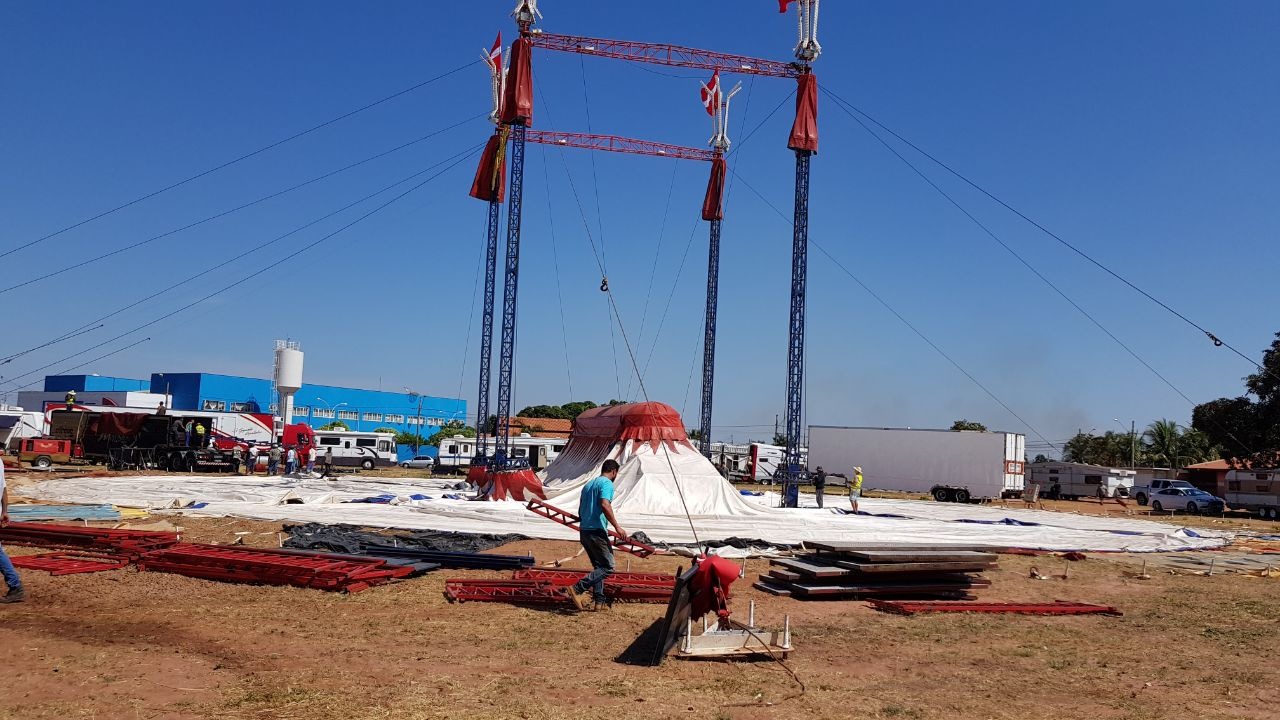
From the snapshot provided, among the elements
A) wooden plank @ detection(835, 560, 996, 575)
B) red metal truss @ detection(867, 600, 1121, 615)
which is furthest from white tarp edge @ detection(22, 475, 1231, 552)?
red metal truss @ detection(867, 600, 1121, 615)

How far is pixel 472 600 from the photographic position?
10.5 m

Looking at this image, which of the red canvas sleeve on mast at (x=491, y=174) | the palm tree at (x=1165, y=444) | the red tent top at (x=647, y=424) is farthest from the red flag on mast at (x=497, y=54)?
the palm tree at (x=1165, y=444)

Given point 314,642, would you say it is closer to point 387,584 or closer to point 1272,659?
point 387,584

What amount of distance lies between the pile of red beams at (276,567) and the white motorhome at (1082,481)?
48432 millimetres

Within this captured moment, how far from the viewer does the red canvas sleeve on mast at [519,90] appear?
33.8m

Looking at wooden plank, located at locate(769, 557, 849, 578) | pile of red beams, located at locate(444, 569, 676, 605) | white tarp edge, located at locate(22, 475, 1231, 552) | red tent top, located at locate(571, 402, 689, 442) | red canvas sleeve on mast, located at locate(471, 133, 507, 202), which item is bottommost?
white tarp edge, located at locate(22, 475, 1231, 552)

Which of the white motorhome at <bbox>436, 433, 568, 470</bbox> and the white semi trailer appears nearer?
the white semi trailer

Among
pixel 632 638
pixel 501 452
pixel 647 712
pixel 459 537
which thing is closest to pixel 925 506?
pixel 501 452

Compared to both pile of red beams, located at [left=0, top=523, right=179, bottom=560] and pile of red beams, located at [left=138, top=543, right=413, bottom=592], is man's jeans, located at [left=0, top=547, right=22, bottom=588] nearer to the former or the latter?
pile of red beams, located at [left=138, top=543, right=413, bottom=592]

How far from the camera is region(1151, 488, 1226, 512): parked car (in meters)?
41.0

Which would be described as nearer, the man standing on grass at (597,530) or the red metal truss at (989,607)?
the man standing on grass at (597,530)

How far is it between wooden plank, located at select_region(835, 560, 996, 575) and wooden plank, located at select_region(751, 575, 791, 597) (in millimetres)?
888

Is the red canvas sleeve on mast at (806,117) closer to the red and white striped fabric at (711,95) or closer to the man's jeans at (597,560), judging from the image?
the red and white striped fabric at (711,95)

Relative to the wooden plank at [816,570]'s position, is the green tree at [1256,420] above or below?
above
